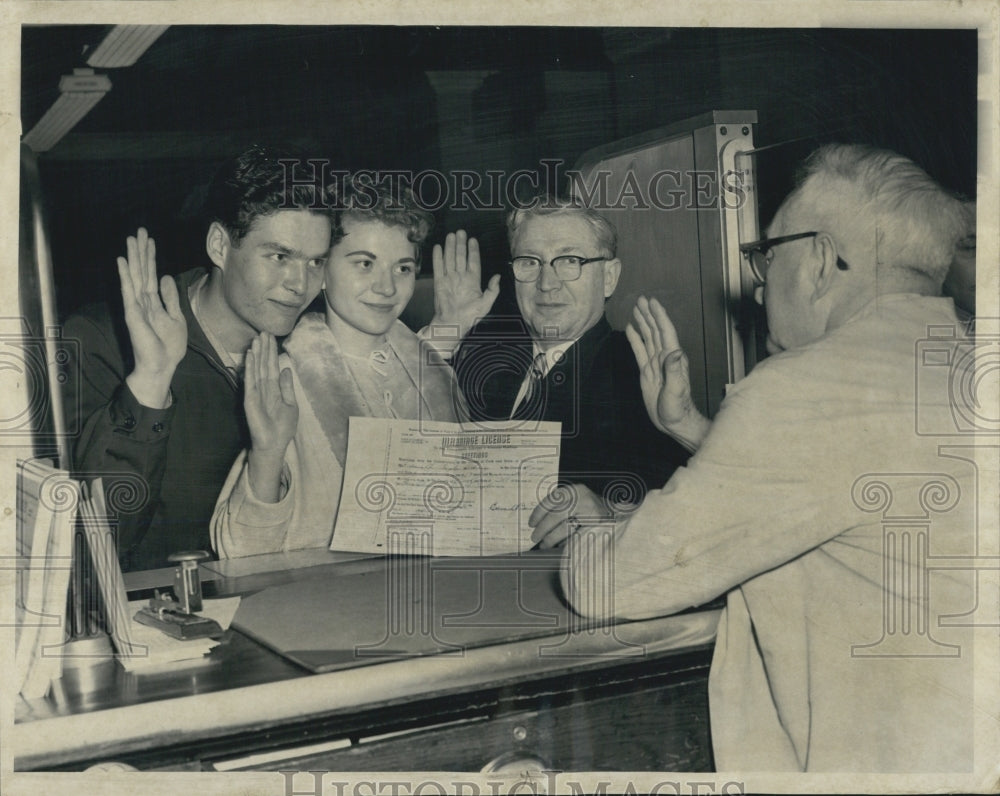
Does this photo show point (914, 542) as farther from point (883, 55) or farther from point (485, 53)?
point (485, 53)

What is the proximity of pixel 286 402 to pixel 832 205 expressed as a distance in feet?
4.44

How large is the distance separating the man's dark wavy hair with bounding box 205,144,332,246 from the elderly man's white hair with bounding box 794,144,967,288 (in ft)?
3.72

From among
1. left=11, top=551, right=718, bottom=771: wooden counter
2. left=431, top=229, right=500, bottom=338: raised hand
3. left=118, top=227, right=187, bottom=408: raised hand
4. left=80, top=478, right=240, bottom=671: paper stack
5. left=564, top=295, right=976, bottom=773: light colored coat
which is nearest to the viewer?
left=11, top=551, right=718, bottom=771: wooden counter

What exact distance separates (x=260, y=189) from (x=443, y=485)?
81 cm

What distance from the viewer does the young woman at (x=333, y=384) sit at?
2.42 metres

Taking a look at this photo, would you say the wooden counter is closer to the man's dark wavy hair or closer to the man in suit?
the man in suit

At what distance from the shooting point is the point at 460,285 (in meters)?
2.49

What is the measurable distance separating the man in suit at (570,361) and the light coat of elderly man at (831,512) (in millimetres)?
75

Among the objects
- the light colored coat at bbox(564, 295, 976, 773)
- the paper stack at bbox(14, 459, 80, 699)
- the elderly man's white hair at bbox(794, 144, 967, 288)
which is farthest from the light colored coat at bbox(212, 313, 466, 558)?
the elderly man's white hair at bbox(794, 144, 967, 288)

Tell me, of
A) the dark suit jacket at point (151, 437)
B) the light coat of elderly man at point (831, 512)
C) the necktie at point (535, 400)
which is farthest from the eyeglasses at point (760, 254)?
the dark suit jacket at point (151, 437)

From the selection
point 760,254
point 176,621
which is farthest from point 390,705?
point 760,254

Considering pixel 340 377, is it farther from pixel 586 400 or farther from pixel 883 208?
pixel 883 208

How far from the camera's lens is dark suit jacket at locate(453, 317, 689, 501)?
2.50 metres

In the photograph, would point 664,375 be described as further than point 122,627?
Yes
